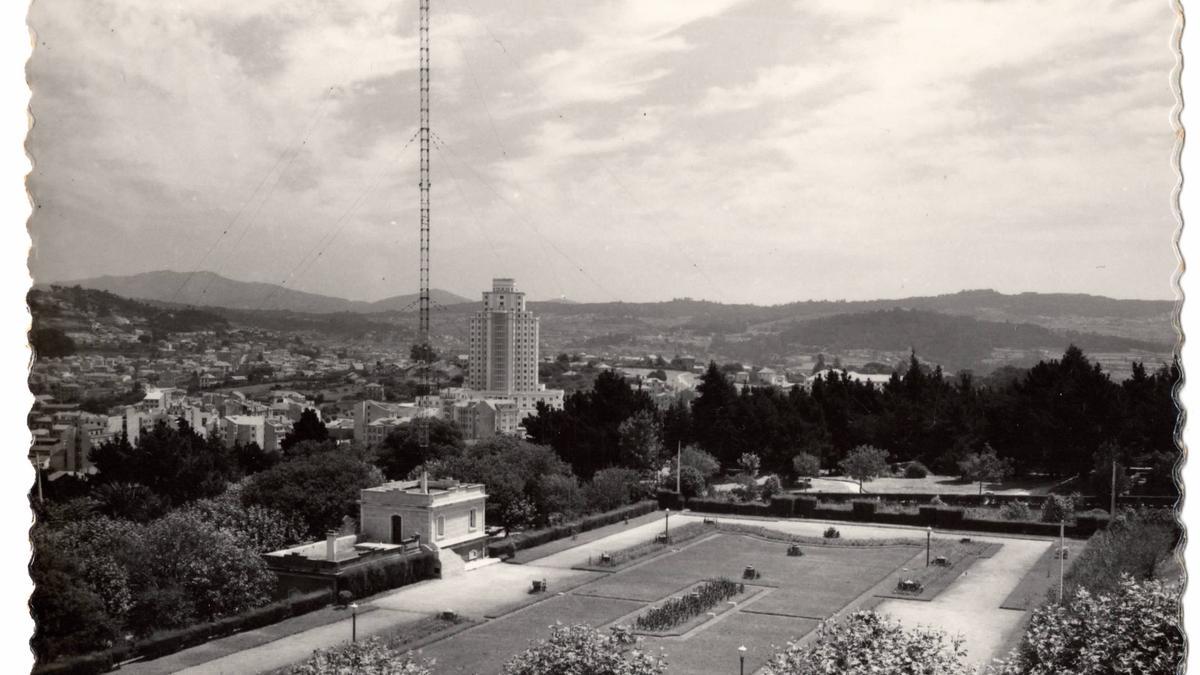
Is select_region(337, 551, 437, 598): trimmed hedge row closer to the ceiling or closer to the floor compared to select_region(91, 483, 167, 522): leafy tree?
closer to the floor

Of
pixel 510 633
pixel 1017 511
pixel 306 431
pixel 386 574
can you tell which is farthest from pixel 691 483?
pixel 510 633

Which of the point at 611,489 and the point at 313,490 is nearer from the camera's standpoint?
the point at 313,490

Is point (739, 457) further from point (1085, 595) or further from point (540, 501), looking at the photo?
point (1085, 595)

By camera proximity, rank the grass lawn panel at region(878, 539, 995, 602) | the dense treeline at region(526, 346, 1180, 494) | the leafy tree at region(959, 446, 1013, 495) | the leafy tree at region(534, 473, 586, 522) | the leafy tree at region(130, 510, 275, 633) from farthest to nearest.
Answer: the leafy tree at region(959, 446, 1013, 495) < the leafy tree at region(534, 473, 586, 522) < the dense treeline at region(526, 346, 1180, 494) < the grass lawn panel at region(878, 539, 995, 602) < the leafy tree at region(130, 510, 275, 633)

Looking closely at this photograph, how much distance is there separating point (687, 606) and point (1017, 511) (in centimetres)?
979

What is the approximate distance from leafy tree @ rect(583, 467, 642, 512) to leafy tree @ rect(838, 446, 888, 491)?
17.3 feet

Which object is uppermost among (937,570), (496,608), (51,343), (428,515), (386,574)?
(51,343)

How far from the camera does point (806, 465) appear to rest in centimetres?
2514

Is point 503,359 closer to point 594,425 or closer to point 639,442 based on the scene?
point 594,425

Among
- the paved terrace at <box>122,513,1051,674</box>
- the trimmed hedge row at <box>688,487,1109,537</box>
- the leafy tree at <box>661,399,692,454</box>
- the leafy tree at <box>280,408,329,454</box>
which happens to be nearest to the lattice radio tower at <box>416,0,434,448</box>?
the paved terrace at <box>122,513,1051,674</box>

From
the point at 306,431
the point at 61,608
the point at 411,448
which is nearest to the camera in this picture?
the point at 61,608

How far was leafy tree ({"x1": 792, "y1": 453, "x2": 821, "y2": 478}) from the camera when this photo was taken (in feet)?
82.5

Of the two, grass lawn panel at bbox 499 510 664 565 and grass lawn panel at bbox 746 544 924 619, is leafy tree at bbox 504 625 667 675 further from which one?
grass lawn panel at bbox 499 510 664 565

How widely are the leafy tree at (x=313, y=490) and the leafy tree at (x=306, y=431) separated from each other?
152 centimetres
